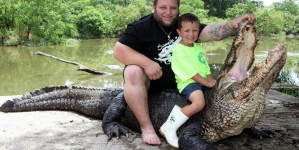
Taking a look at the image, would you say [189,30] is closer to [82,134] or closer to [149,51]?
[149,51]

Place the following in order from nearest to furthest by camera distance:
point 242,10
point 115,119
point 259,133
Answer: point 259,133
point 115,119
point 242,10

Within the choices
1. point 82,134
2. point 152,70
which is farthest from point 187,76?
point 82,134

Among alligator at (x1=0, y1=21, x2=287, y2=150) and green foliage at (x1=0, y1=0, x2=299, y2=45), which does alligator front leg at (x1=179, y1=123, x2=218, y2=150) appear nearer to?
alligator at (x1=0, y1=21, x2=287, y2=150)

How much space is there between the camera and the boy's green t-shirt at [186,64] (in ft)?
9.17

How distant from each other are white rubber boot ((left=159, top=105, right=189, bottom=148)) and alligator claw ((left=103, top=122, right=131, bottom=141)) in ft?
1.74

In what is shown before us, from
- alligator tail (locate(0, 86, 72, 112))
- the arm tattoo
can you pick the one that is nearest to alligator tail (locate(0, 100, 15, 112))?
alligator tail (locate(0, 86, 72, 112))

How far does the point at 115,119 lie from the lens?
3.40 m

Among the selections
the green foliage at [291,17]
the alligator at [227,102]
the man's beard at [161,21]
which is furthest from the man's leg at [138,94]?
the green foliage at [291,17]

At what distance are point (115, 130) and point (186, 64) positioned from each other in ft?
3.55

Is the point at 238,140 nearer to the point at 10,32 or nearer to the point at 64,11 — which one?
the point at 10,32

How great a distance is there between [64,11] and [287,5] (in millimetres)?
41688

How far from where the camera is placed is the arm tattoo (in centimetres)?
305

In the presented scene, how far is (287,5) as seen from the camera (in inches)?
2089

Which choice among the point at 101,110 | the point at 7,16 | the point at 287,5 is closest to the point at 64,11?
the point at 7,16
